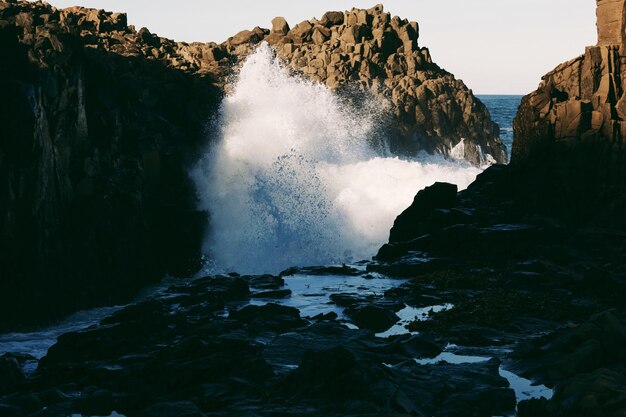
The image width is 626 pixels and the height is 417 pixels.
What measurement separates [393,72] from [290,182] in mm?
27144

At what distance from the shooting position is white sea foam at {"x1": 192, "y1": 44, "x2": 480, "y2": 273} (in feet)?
152

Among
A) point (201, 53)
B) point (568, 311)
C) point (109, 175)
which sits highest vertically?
point (201, 53)

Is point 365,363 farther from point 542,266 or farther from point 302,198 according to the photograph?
point 302,198

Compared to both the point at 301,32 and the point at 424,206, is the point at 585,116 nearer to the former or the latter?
the point at 424,206

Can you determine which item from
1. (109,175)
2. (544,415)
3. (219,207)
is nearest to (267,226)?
(219,207)

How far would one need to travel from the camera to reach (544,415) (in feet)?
52.5

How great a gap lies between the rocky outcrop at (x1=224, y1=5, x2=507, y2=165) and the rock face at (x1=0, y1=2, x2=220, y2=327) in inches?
1040

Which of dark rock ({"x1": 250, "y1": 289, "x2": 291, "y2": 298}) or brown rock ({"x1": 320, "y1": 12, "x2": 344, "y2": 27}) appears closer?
dark rock ({"x1": 250, "y1": 289, "x2": 291, "y2": 298})

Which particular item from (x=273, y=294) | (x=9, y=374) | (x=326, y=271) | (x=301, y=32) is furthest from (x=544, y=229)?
(x=301, y=32)

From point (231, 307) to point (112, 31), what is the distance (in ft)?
139

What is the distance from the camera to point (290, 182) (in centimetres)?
5247

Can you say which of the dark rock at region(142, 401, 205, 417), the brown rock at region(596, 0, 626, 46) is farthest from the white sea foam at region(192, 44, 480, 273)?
the dark rock at region(142, 401, 205, 417)

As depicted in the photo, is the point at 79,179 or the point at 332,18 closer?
the point at 79,179

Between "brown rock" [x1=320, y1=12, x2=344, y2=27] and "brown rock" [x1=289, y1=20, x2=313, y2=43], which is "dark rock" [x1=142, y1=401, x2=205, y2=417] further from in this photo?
"brown rock" [x1=320, y1=12, x2=344, y2=27]
